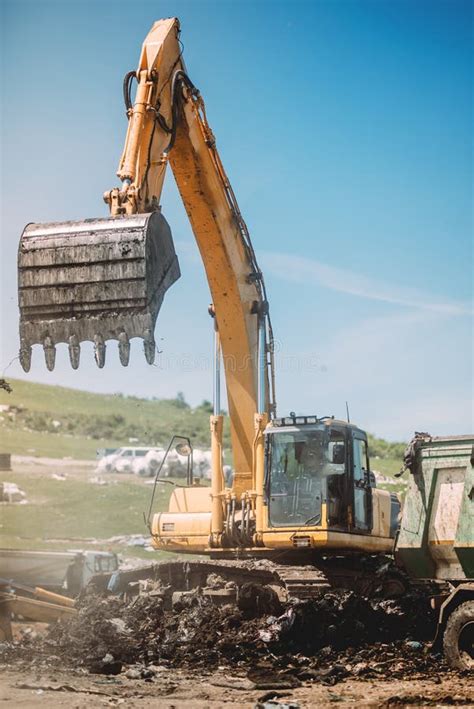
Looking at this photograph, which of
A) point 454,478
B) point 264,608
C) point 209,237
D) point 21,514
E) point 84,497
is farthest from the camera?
point 84,497

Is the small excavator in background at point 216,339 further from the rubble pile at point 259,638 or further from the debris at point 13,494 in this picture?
the debris at point 13,494

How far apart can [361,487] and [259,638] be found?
2714mm

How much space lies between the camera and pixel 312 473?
12961 mm

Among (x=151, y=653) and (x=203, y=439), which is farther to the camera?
(x=203, y=439)

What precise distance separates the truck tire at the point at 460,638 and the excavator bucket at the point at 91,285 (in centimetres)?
415

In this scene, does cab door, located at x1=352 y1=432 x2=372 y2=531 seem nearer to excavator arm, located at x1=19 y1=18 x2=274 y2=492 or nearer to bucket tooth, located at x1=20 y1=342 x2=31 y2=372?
excavator arm, located at x1=19 y1=18 x2=274 y2=492

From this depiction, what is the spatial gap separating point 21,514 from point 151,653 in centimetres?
1909

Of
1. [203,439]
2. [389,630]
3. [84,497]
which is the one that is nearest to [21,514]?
[84,497]

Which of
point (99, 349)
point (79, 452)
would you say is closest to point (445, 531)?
point (99, 349)

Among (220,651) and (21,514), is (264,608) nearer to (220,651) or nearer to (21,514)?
(220,651)

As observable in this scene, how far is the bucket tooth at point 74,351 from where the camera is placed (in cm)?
991

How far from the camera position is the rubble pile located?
36.4 ft

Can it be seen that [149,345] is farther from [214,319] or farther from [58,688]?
[214,319]

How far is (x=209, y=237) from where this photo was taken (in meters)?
13.5
